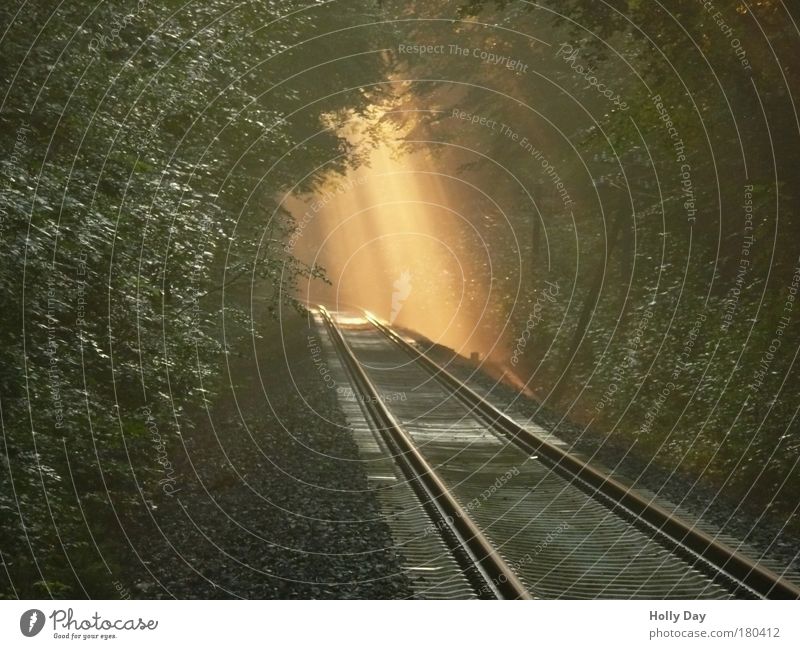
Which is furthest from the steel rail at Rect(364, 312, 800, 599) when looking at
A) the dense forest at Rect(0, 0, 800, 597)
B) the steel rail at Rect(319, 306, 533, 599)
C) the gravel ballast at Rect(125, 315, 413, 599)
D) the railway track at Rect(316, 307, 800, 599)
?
the gravel ballast at Rect(125, 315, 413, 599)

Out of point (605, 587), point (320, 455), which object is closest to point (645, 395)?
point (320, 455)

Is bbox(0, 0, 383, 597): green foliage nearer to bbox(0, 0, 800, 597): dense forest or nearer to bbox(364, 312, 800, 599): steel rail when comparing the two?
bbox(0, 0, 800, 597): dense forest

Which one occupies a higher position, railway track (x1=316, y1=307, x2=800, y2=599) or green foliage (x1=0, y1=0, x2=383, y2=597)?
green foliage (x1=0, y1=0, x2=383, y2=597)

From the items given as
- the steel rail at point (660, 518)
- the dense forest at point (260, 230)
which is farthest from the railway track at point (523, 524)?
the dense forest at point (260, 230)

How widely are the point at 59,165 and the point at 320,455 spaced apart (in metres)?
6.74

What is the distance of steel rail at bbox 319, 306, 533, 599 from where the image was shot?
8.05 meters

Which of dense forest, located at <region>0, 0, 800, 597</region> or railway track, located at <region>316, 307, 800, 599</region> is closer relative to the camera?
dense forest, located at <region>0, 0, 800, 597</region>

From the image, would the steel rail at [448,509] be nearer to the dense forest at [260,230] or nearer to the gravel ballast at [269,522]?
the gravel ballast at [269,522]

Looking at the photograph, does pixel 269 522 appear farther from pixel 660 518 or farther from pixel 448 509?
pixel 660 518

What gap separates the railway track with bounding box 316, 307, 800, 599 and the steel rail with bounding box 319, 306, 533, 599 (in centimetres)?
2

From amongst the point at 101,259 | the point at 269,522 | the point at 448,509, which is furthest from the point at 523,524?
the point at 101,259

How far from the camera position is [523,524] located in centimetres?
1029

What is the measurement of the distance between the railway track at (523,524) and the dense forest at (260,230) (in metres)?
1.35

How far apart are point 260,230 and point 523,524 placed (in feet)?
35.5
